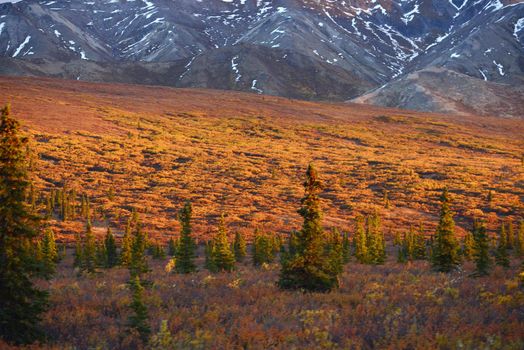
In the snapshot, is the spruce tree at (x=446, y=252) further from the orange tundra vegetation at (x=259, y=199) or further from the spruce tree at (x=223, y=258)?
the spruce tree at (x=223, y=258)

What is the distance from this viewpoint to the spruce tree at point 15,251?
9039 millimetres

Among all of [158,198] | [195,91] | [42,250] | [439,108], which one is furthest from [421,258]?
[439,108]

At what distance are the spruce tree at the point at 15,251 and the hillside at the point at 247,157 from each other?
1420 inches

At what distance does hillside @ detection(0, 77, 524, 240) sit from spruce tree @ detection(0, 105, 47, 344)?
118ft

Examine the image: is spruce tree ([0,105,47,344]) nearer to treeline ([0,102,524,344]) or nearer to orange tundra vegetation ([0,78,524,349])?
treeline ([0,102,524,344])

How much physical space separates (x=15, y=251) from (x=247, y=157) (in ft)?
246

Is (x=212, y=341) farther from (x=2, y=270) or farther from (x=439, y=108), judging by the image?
(x=439, y=108)

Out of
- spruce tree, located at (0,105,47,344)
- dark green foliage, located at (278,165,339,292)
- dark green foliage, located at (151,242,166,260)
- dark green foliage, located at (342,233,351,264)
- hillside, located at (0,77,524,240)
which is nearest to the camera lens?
spruce tree, located at (0,105,47,344)

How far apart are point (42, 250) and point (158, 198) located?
32488mm

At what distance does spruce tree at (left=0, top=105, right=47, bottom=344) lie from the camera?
29.7ft

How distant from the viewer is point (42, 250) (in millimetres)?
27234

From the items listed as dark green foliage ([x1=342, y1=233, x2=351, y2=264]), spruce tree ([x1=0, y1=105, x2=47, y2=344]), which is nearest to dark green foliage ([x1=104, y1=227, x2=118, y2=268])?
dark green foliage ([x1=342, y1=233, x2=351, y2=264])

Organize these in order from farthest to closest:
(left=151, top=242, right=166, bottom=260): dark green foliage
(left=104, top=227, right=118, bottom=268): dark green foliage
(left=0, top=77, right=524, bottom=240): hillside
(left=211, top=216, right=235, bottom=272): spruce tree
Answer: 1. (left=0, top=77, right=524, bottom=240): hillside
2. (left=151, top=242, right=166, bottom=260): dark green foliage
3. (left=104, top=227, right=118, bottom=268): dark green foliage
4. (left=211, top=216, right=235, bottom=272): spruce tree

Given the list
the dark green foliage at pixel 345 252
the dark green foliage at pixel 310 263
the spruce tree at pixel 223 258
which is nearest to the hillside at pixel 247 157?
the dark green foliage at pixel 345 252
